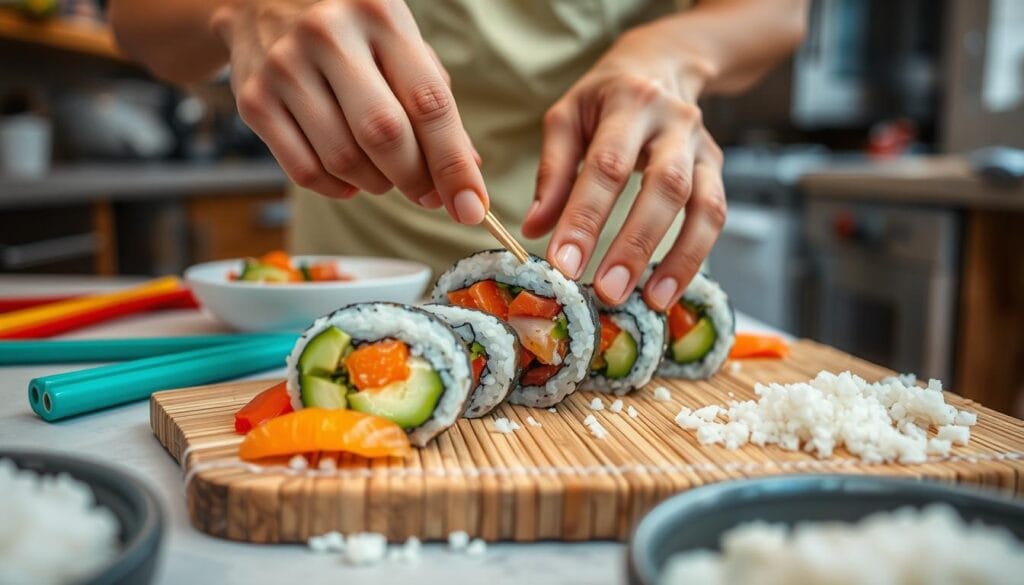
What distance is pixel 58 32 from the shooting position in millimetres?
3307

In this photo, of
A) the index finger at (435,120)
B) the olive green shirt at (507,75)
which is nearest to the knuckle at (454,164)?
the index finger at (435,120)

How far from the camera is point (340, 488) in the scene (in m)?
0.72

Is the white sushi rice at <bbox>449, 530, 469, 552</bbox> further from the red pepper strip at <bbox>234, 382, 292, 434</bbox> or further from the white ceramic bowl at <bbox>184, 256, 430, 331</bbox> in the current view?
the white ceramic bowl at <bbox>184, 256, 430, 331</bbox>

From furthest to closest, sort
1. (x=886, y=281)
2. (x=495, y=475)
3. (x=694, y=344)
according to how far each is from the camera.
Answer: (x=886, y=281) < (x=694, y=344) < (x=495, y=475)

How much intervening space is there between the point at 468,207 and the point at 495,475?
1.22 ft

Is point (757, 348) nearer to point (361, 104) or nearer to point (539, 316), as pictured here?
point (539, 316)

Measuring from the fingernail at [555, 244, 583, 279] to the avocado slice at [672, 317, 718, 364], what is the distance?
21cm

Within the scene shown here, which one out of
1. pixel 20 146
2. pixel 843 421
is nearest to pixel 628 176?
pixel 843 421

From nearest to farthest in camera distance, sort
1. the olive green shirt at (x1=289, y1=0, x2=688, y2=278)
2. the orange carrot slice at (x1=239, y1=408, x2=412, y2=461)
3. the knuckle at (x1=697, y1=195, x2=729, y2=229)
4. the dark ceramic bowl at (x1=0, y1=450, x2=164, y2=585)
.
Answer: the dark ceramic bowl at (x1=0, y1=450, x2=164, y2=585), the orange carrot slice at (x1=239, y1=408, x2=412, y2=461), the knuckle at (x1=697, y1=195, x2=729, y2=229), the olive green shirt at (x1=289, y1=0, x2=688, y2=278)

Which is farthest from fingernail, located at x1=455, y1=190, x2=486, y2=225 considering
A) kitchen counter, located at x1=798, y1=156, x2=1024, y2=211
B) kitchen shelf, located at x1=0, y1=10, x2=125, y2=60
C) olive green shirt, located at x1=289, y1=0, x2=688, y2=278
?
kitchen shelf, located at x1=0, y1=10, x2=125, y2=60

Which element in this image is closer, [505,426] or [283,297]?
[505,426]

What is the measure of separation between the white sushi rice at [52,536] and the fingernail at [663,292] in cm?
76

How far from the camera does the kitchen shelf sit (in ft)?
10.1

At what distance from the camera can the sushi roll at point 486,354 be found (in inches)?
38.4
